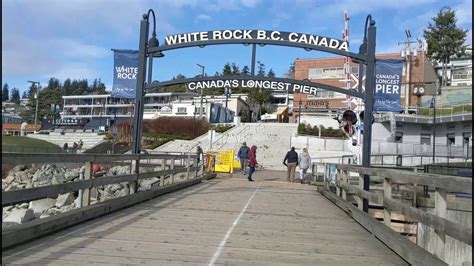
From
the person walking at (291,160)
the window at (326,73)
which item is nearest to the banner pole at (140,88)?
the person walking at (291,160)

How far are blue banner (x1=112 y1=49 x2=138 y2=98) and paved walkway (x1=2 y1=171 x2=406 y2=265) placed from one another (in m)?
5.32

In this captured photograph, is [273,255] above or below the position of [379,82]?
below

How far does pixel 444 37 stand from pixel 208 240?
313ft

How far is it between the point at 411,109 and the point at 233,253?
52.5 meters

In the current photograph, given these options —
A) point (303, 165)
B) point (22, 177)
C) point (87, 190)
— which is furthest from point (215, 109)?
point (87, 190)

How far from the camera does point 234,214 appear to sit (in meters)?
10.9

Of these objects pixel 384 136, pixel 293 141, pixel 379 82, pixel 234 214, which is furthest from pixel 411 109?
pixel 234 214

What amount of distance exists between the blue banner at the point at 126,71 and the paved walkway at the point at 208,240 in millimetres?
5316

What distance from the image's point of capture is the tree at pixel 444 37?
91688mm

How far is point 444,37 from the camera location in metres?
93.0

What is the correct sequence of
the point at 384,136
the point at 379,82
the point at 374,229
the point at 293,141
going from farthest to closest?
the point at 384,136 → the point at 293,141 → the point at 379,82 → the point at 374,229

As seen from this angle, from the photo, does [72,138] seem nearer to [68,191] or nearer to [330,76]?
[330,76]

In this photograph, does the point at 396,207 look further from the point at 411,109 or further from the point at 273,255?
the point at 411,109

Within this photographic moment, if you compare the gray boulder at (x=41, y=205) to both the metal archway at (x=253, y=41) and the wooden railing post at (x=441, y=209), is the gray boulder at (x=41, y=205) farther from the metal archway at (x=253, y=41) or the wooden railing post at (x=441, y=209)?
the wooden railing post at (x=441, y=209)
